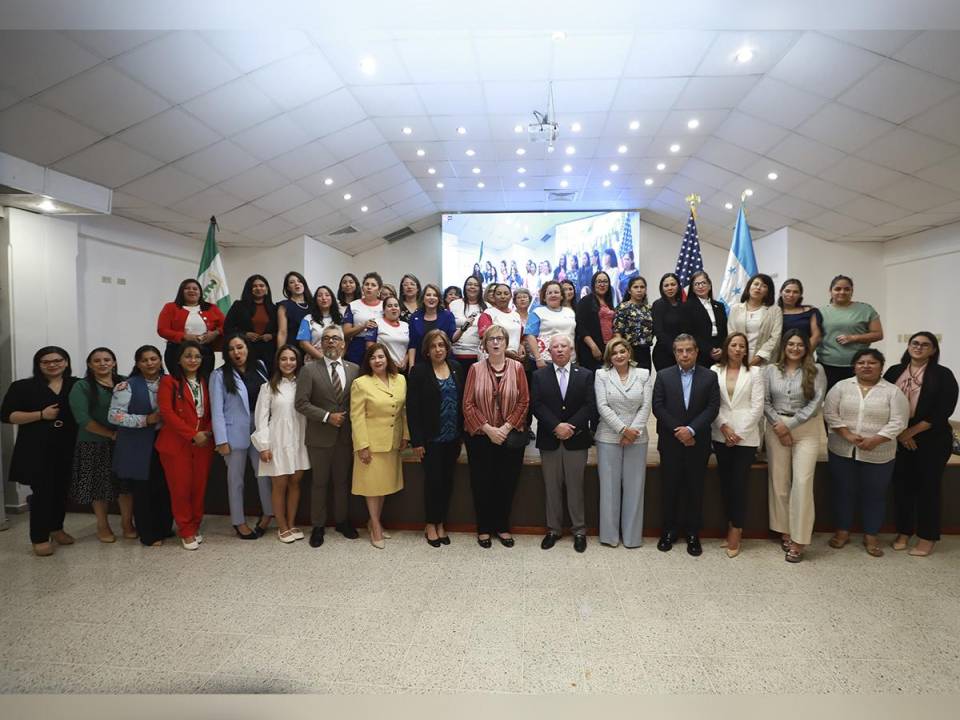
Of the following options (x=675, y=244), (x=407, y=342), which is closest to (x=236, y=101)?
(x=407, y=342)

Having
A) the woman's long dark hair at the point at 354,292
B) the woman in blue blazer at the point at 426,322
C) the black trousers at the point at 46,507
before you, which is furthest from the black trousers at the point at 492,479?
the black trousers at the point at 46,507

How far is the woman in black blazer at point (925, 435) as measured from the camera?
3723 millimetres

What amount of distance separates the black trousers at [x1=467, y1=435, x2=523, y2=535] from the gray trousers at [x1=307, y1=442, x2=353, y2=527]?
1.05 m

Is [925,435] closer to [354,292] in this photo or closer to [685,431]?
[685,431]

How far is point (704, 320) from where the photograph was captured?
14.6ft

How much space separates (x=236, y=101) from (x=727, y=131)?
716cm

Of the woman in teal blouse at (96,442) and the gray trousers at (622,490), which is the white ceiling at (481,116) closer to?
the woman in teal blouse at (96,442)

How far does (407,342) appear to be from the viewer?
4629 mm

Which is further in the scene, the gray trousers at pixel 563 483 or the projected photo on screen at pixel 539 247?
the projected photo on screen at pixel 539 247

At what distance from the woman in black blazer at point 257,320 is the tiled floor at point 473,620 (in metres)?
1.77

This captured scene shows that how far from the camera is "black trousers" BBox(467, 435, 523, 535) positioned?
398 centimetres

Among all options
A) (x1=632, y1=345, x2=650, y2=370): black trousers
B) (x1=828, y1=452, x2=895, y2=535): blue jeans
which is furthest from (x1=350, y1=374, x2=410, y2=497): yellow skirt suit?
(x1=828, y1=452, x2=895, y2=535): blue jeans

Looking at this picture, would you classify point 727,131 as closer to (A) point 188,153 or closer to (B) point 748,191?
(B) point 748,191

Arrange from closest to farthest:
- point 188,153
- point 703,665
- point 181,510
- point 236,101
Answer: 1. point 703,665
2. point 181,510
3. point 236,101
4. point 188,153
